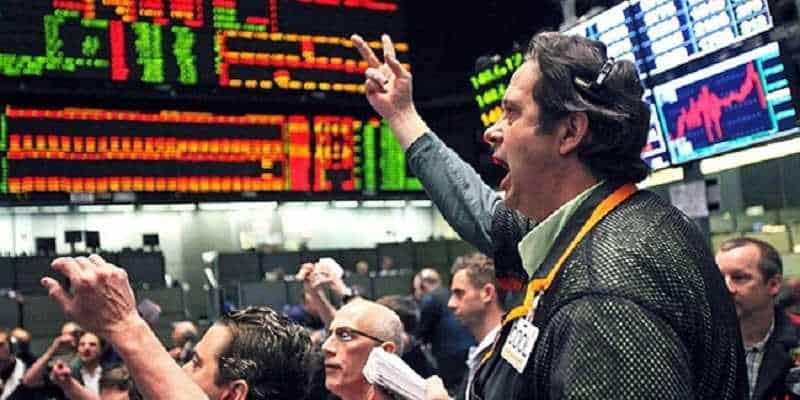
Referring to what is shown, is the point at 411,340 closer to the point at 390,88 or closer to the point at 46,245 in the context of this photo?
the point at 390,88

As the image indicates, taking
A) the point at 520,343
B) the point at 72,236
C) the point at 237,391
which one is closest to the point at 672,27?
the point at 237,391

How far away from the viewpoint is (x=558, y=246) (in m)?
1.36

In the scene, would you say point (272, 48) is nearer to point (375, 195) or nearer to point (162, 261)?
point (375, 195)

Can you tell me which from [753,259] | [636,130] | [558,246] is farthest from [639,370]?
[753,259]

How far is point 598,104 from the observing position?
1391mm

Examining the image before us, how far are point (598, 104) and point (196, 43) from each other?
733cm

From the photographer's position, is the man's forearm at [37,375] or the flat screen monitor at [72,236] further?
the flat screen monitor at [72,236]

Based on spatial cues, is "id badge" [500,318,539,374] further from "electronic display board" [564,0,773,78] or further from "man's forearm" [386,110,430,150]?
"electronic display board" [564,0,773,78]

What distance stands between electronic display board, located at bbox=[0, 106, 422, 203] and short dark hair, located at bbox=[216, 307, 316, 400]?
6.32 metres

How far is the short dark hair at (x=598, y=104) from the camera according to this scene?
1391 millimetres

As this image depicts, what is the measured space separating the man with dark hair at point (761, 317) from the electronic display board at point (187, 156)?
5.77 m

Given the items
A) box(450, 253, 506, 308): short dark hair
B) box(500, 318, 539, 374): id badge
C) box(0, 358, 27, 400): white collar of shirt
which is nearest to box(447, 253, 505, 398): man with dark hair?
box(450, 253, 506, 308): short dark hair

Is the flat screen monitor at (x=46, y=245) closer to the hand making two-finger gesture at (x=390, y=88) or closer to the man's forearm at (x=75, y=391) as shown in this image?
the man's forearm at (x=75, y=391)

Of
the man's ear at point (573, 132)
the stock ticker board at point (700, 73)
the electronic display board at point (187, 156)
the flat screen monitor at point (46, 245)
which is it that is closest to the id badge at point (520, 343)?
the man's ear at point (573, 132)
